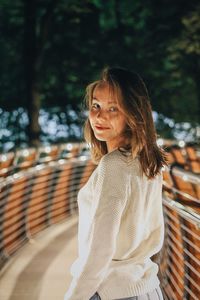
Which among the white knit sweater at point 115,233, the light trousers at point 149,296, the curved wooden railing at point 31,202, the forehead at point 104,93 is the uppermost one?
the forehead at point 104,93

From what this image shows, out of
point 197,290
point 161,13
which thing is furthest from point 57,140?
point 197,290

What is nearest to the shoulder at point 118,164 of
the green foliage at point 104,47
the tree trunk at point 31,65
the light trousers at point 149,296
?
the light trousers at point 149,296

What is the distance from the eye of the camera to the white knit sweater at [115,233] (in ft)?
6.75

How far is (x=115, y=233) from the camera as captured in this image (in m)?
2.05

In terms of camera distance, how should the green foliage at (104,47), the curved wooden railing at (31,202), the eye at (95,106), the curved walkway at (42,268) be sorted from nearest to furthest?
1. the eye at (95,106)
2. the curved walkway at (42,268)
3. the curved wooden railing at (31,202)
4. the green foliage at (104,47)

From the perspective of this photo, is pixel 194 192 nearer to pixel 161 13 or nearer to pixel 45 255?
pixel 45 255

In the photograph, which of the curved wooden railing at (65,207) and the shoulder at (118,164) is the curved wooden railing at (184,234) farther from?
the shoulder at (118,164)

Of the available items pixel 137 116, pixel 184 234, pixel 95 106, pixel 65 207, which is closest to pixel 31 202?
pixel 65 207

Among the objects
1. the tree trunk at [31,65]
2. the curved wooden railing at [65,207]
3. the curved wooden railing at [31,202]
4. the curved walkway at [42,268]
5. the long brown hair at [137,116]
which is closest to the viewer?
the long brown hair at [137,116]

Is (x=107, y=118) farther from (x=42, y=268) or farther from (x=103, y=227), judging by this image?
(x=42, y=268)

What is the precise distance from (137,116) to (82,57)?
72.8 feet

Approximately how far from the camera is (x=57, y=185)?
981 cm

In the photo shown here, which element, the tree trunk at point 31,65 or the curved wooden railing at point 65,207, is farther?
the tree trunk at point 31,65

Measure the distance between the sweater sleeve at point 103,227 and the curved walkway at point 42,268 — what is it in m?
3.60
